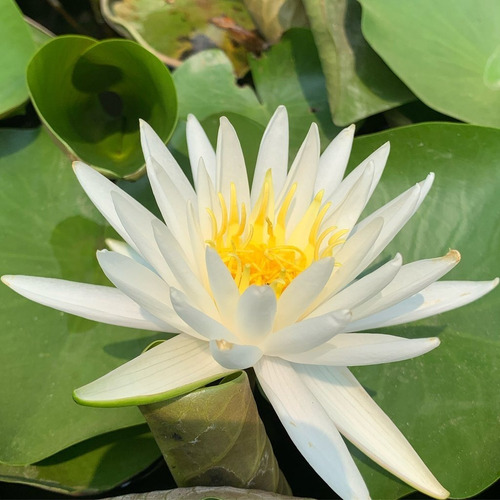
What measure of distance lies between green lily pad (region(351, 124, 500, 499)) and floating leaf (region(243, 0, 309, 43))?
1.78ft

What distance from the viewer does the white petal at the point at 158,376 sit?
742mm

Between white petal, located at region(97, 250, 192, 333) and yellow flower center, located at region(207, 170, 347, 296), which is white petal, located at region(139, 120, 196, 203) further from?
white petal, located at region(97, 250, 192, 333)

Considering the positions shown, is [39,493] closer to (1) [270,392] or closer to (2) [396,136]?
(1) [270,392]

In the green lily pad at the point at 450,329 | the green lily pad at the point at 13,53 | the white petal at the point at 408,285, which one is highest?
the green lily pad at the point at 13,53

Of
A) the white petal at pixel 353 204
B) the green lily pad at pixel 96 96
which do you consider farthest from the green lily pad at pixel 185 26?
the white petal at pixel 353 204

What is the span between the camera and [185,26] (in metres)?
1.56

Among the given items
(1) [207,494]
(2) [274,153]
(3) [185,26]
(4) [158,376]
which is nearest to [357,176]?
(2) [274,153]

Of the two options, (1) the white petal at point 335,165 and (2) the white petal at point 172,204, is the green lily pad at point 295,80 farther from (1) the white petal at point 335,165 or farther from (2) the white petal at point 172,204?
(2) the white petal at point 172,204

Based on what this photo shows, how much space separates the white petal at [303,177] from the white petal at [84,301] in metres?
0.30

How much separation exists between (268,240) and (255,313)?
22 centimetres

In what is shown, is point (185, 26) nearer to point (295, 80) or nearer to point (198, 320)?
point (295, 80)

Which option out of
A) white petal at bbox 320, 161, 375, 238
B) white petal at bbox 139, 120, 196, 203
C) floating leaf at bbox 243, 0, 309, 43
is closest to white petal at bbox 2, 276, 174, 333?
white petal at bbox 139, 120, 196, 203

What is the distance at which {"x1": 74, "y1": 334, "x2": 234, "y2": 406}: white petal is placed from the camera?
74 cm

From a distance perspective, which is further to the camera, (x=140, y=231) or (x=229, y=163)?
(x=229, y=163)
